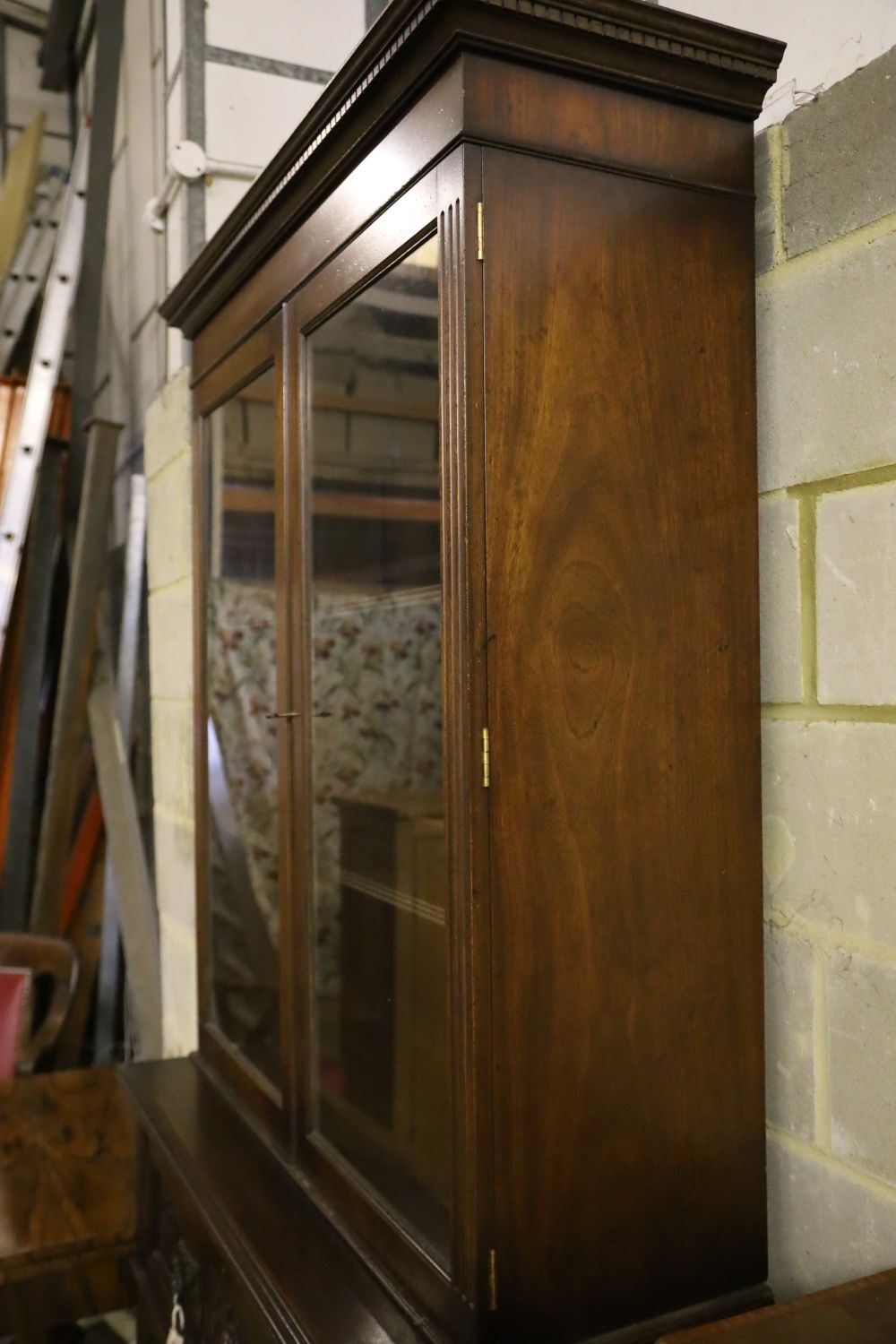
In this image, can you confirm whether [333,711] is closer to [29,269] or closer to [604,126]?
[604,126]

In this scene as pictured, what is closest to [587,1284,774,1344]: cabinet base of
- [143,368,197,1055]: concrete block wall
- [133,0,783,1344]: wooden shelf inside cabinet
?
[133,0,783,1344]: wooden shelf inside cabinet

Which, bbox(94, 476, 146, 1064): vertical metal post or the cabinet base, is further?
bbox(94, 476, 146, 1064): vertical metal post

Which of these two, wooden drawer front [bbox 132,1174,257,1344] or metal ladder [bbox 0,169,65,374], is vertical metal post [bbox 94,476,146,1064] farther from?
wooden drawer front [bbox 132,1174,257,1344]

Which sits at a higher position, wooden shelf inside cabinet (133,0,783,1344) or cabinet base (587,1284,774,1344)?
wooden shelf inside cabinet (133,0,783,1344)

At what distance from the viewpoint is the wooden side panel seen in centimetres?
96

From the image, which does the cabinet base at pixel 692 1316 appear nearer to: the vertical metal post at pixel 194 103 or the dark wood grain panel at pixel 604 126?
the dark wood grain panel at pixel 604 126

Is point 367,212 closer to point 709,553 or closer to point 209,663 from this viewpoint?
point 709,553

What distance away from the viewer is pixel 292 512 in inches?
52.7

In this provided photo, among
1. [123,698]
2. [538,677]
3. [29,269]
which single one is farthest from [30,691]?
[538,677]

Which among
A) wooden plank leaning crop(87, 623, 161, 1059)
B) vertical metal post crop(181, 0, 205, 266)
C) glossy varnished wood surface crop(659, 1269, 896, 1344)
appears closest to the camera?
glossy varnished wood surface crop(659, 1269, 896, 1344)

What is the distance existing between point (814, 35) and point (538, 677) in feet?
2.19

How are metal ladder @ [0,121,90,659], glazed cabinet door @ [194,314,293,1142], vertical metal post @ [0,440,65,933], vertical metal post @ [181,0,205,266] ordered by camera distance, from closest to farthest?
glazed cabinet door @ [194,314,293,1142] < vertical metal post @ [181,0,205,266] < metal ladder @ [0,121,90,659] < vertical metal post @ [0,440,65,933]

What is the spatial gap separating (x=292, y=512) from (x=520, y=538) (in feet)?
1.51

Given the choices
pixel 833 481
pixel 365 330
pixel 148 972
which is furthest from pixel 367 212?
pixel 148 972
